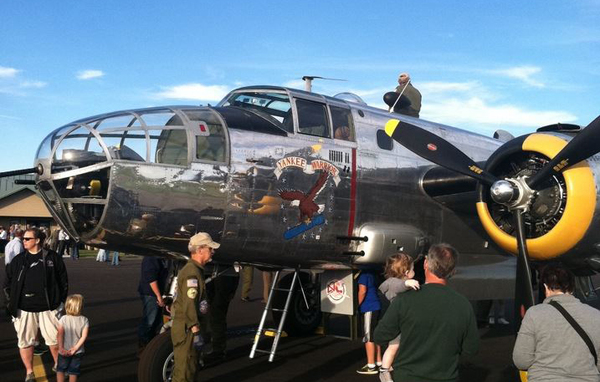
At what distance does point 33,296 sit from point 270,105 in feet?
13.2

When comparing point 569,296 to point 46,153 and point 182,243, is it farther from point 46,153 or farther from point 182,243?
point 46,153

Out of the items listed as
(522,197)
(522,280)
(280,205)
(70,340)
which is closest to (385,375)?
(522,280)

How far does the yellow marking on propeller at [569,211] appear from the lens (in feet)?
27.8

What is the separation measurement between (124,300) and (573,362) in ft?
50.1

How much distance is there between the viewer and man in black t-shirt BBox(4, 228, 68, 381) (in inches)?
318

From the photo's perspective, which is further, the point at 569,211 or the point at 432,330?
the point at 569,211

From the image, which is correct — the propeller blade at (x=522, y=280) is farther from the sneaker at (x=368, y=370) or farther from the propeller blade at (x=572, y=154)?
the sneaker at (x=368, y=370)

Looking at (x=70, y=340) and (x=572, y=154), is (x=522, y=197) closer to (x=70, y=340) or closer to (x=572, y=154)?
(x=572, y=154)

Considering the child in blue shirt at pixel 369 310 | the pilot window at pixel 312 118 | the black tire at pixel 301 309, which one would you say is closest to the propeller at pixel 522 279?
the child in blue shirt at pixel 369 310

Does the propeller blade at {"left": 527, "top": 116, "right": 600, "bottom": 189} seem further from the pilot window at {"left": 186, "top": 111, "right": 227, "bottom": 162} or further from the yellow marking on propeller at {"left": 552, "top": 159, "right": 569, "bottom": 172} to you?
the pilot window at {"left": 186, "top": 111, "right": 227, "bottom": 162}

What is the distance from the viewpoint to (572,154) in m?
8.38

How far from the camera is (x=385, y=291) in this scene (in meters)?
7.60

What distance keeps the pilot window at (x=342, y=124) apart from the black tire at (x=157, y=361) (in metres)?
3.78

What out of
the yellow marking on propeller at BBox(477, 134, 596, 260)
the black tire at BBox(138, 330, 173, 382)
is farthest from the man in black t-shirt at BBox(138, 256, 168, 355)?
the yellow marking on propeller at BBox(477, 134, 596, 260)
